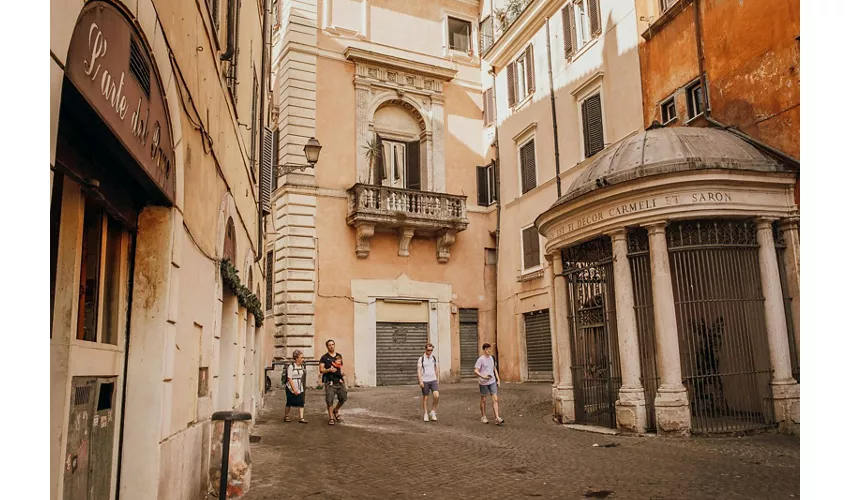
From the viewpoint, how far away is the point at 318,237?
20.9 metres

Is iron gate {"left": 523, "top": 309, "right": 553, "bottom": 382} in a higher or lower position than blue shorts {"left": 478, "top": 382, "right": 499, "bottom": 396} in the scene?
higher

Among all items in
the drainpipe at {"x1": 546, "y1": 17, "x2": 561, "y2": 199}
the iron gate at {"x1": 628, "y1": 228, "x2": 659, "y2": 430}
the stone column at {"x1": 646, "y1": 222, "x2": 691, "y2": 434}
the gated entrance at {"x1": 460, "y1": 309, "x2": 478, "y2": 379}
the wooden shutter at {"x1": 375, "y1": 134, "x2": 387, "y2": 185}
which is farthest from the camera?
the gated entrance at {"x1": 460, "y1": 309, "x2": 478, "y2": 379}

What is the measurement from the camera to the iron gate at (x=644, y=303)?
10383 millimetres

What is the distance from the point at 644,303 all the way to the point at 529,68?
42.1ft

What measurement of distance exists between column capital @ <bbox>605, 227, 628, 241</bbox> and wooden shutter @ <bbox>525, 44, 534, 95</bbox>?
11.8m

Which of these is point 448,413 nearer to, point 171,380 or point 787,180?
point 787,180

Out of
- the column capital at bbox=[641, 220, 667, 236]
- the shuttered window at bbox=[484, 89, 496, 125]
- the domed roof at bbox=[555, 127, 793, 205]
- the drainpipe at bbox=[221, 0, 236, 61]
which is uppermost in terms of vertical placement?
the shuttered window at bbox=[484, 89, 496, 125]

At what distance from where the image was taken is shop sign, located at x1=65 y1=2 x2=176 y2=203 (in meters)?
2.79

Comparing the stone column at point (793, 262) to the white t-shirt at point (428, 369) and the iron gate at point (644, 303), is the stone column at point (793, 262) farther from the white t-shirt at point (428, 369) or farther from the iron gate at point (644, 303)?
the white t-shirt at point (428, 369)

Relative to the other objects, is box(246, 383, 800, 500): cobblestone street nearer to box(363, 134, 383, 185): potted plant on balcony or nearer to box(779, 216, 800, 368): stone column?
box(779, 216, 800, 368): stone column

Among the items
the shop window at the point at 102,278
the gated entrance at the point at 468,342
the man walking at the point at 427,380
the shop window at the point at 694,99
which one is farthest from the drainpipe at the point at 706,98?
the gated entrance at the point at 468,342

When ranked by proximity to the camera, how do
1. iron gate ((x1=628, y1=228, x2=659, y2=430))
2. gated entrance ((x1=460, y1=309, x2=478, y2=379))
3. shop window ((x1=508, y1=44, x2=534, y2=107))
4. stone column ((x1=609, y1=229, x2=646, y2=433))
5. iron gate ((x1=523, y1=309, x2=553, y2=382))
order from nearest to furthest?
stone column ((x1=609, y1=229, x2=646, y2=433))
iron gate ((x1=628, y1=228, x2=659, y2=430))
iron gate ((x1=523, y1=309, x2=553, y2=382))
shop window ((x1=508, y1=44, x2=534, y2=107))
gated entrance ((x1=460, y1=309, x2=478, y2=379))

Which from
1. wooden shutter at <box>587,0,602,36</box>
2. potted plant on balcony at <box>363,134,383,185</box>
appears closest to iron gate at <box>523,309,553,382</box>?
potted plant on balcony at <box>363,134,383,185</box>

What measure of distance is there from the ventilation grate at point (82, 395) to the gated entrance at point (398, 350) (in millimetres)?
17469
